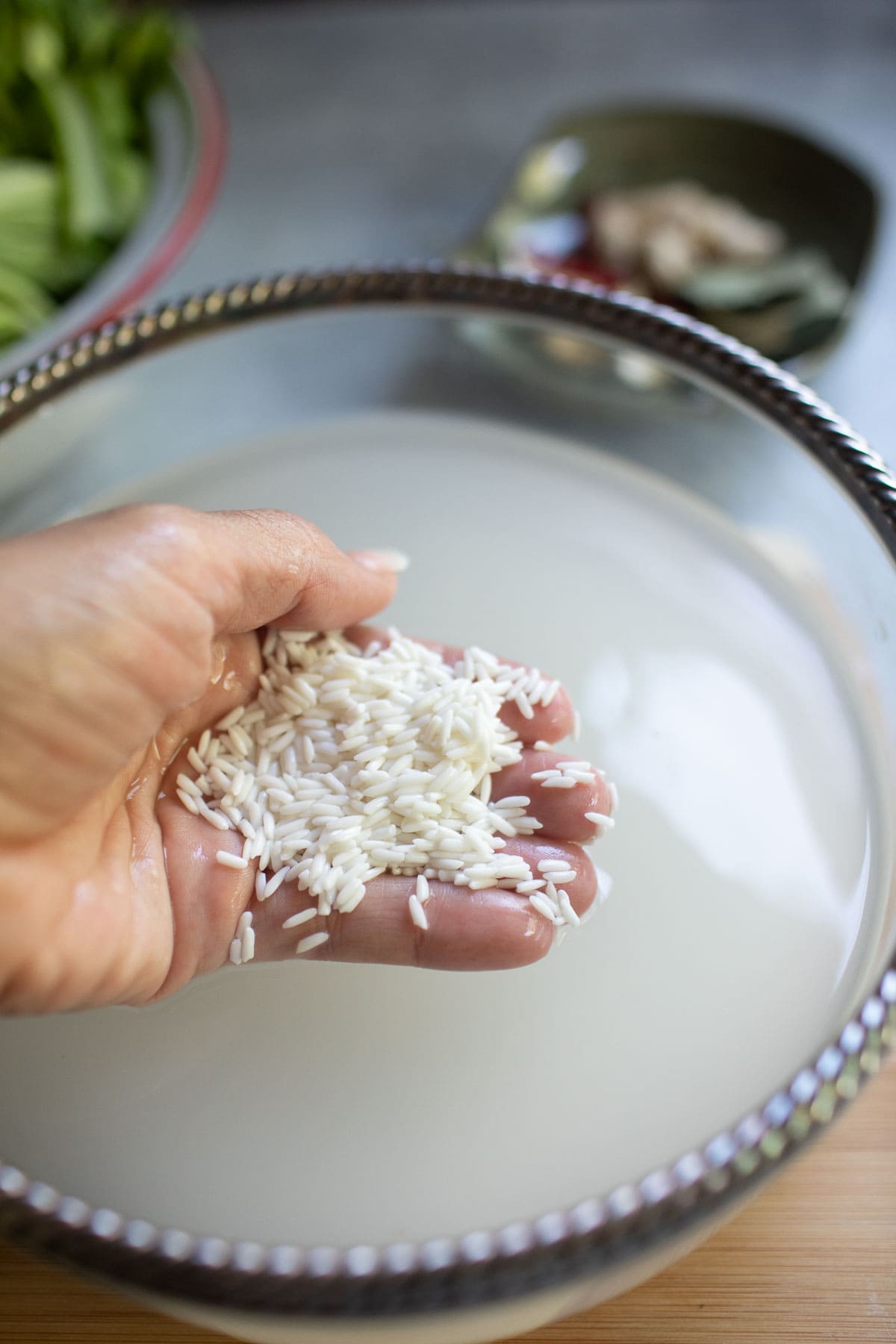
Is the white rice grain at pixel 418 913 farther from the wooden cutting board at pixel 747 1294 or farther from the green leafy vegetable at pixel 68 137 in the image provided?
the green leafy vegetable at pixel 68 137

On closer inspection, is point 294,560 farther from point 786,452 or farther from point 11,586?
point 786,452

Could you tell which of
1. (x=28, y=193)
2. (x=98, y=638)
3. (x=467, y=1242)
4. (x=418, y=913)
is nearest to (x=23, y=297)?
(x=28, y=193)

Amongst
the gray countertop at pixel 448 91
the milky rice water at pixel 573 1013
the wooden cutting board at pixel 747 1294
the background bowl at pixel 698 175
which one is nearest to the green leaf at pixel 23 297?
the gray countertop at pixel 448 91

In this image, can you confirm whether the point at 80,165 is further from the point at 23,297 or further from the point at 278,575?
the point at 278,575

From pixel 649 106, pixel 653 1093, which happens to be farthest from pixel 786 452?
pixel 649 106

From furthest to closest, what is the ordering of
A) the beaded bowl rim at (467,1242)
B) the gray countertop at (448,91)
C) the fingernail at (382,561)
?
the gray countertop at (448,91)
the fingernail at (382,561)
the beaded bowl rim at (467,1242)

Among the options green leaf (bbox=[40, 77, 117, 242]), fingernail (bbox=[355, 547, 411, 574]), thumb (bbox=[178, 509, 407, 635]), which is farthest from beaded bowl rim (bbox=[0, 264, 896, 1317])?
green leaf (bbox=[40, 77, 117, 242])
